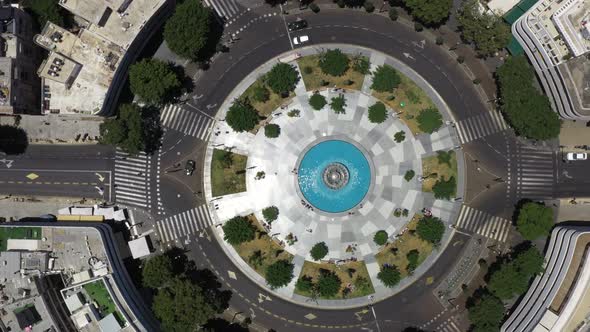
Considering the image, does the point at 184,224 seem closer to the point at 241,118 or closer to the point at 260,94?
the point at 241,118

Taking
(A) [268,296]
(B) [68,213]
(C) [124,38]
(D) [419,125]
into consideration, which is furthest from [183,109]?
(D) [419,125]

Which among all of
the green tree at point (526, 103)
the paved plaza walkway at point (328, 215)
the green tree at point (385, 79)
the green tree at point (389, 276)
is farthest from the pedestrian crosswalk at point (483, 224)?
the green tree at point (385, 79)

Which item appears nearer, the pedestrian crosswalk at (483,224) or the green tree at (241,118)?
the green tree at (241,118)

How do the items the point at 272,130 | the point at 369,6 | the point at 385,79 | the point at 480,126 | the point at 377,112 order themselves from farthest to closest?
the point at 480,126 < the point at 369,6 < the point at 377,112 < the point at 385,79 < the point at 272,130

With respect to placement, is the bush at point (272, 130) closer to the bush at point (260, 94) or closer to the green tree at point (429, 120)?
the bush at point (260, 94)

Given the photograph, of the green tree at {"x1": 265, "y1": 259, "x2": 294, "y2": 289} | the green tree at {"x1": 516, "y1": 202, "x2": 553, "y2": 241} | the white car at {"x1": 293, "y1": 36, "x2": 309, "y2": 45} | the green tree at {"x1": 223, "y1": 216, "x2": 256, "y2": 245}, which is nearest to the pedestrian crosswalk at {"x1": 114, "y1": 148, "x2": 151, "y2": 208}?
the green tree at {"x1": 223, "y1": 216, "x2": 256, "y2": 245}

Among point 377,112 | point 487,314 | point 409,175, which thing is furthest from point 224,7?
point 487,314

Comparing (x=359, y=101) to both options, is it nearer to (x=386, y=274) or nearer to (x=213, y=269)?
(x=386, y=274)

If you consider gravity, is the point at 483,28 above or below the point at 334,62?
above
